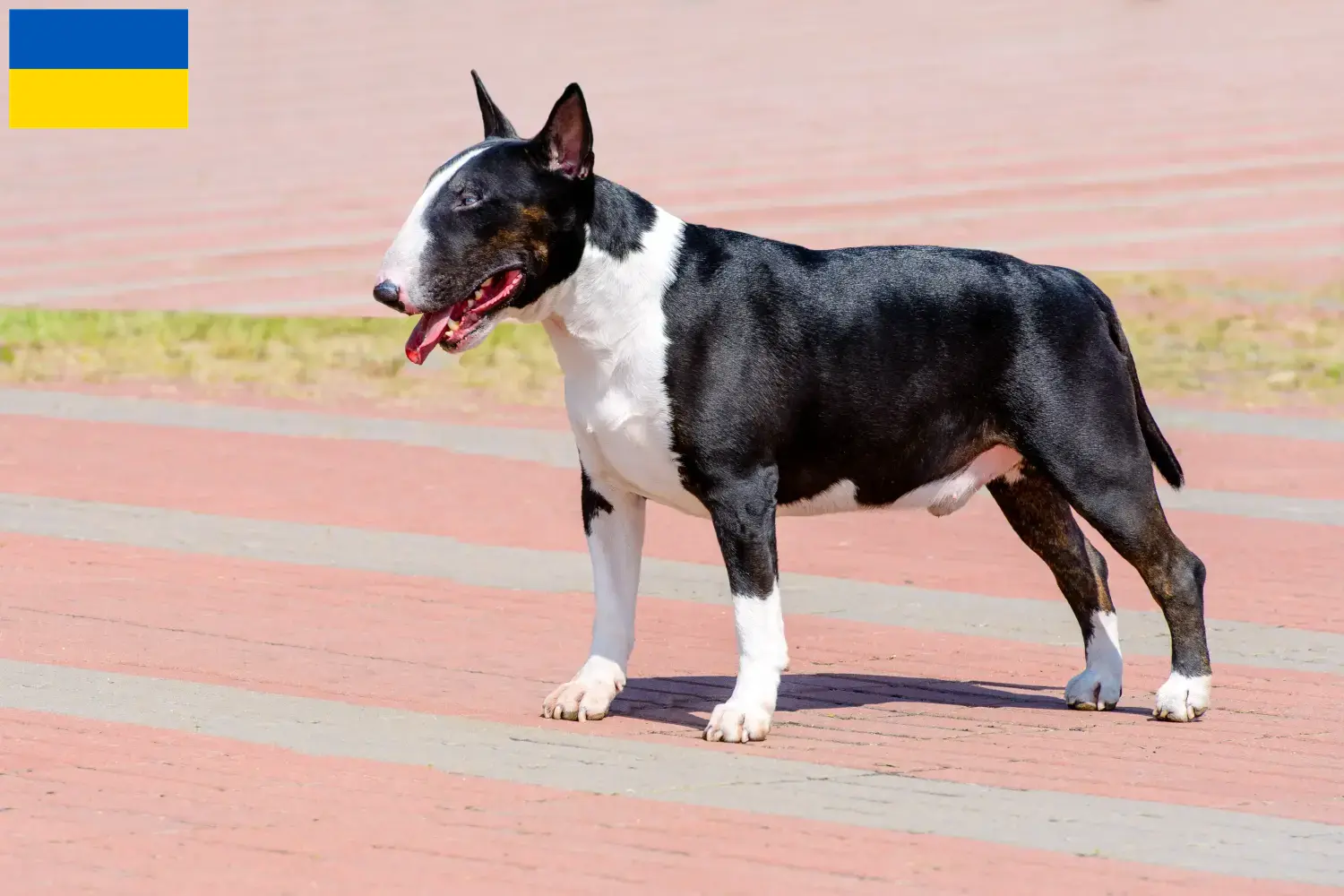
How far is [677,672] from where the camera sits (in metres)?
7.71

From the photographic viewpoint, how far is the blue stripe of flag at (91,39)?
28.3 m

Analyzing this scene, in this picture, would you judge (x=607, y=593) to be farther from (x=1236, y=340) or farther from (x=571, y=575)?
(x=1236, y=340)

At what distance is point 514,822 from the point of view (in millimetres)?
5590

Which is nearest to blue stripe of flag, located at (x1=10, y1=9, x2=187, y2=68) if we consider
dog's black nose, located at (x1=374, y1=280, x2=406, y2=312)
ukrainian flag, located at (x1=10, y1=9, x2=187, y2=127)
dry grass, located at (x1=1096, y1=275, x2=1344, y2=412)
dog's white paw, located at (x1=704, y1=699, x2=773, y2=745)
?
ukrainian flag, located at (x1=10, y1=9, x2=187, y2=127)

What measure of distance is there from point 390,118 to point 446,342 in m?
20.8

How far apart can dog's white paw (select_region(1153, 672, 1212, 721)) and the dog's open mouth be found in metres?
2.42

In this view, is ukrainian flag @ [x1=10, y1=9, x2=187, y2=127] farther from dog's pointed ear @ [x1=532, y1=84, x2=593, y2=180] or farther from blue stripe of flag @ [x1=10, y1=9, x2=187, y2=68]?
dog's pointed ear @ [x1=532, y1=84, x2=593, y2=180]

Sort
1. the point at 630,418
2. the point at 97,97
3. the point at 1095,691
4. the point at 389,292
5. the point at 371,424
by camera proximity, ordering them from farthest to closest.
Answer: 1. the point at 97,97
2. the point at 371,424
3. the point at 1095,691
4. the point at 630,418
5. the point at 389,292

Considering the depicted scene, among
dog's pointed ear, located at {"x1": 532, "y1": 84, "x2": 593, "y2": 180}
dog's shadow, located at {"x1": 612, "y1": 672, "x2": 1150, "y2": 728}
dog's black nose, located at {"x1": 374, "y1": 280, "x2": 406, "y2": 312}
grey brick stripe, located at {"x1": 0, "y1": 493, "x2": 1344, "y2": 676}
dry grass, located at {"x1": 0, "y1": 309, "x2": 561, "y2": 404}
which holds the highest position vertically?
dog's pointed ear, located at {"x1": 532, "y1": 84, "x2": 593, "y2": 180}

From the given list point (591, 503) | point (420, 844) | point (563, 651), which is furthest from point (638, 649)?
point (420, 844)

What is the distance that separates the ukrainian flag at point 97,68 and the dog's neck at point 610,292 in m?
22.6

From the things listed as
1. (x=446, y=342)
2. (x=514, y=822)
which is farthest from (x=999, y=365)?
(x=514, y=822)

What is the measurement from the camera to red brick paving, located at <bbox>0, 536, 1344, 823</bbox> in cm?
636

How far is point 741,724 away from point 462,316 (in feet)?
4.76
